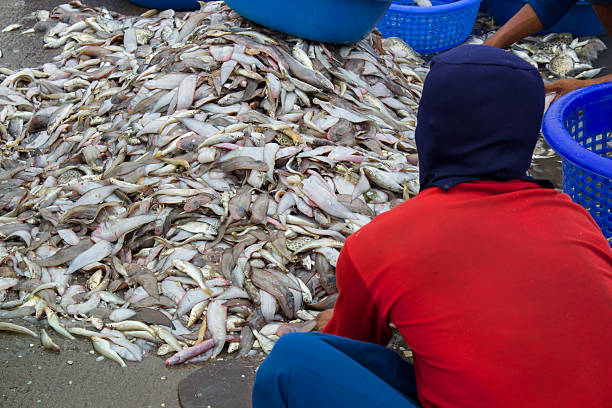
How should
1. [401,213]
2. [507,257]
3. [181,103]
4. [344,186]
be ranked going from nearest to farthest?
[507,257]
[401,213]
[344,186]
[181,103]

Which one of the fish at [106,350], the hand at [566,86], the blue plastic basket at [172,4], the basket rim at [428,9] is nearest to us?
the fish at [106,350]

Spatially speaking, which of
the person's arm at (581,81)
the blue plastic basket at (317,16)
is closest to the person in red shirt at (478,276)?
the person's arm at (581,81)

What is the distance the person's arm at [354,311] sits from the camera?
1288mm

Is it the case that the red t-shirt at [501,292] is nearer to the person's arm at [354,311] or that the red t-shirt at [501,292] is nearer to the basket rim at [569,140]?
the person's arm at [354,311]

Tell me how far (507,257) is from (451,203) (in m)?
0.15

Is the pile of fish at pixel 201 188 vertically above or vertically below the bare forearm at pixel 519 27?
below

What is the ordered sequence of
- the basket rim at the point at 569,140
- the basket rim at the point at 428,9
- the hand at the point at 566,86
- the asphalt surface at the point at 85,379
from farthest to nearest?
the basket rim at the point at 428,9, the hand at the point at 566,86, the basket rim at the point at 569,140, the asphalt surface at the point at 85,379

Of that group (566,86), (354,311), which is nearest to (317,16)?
(566,86)

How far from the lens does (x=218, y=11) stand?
12.4 ft

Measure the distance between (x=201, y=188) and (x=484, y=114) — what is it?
1707 mm

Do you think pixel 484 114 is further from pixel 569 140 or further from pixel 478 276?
pixel 569 140

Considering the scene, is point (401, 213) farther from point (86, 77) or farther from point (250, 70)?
point (86, 77)

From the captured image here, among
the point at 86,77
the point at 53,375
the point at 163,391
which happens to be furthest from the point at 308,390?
the point at 86,77

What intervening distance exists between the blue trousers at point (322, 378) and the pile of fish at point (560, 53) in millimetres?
3615
